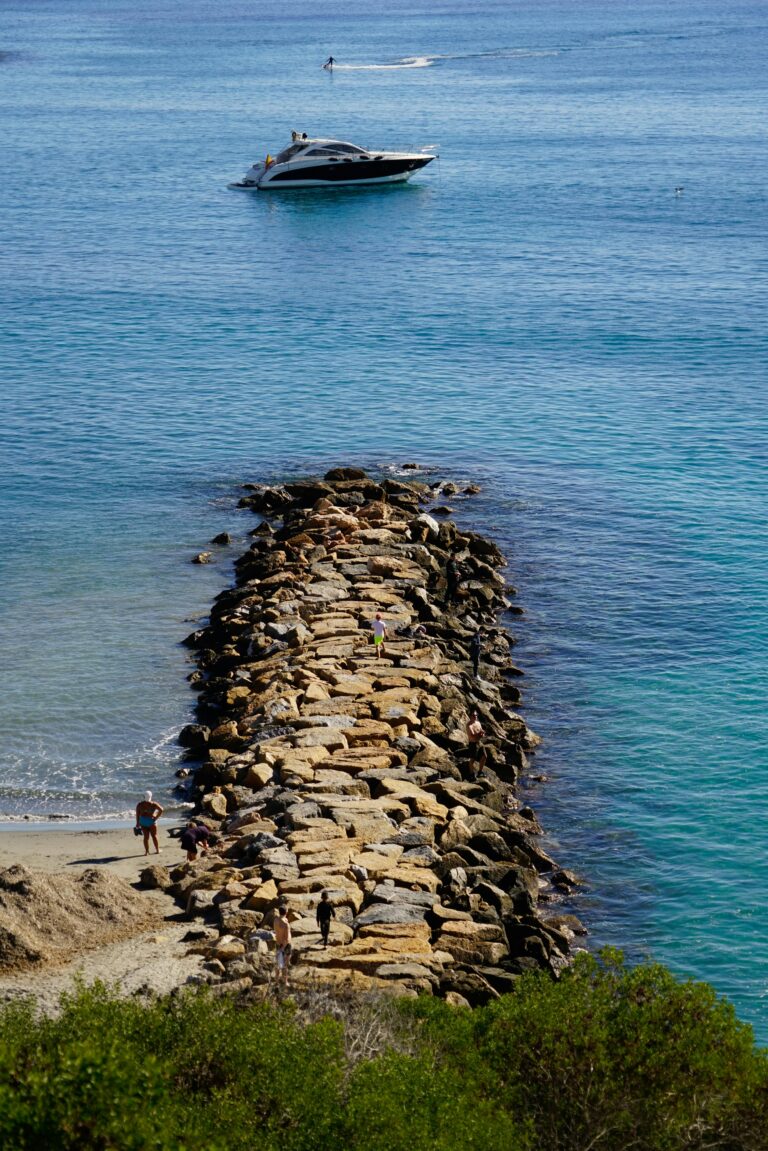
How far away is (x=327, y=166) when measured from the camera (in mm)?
109000

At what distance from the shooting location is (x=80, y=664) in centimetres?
4197

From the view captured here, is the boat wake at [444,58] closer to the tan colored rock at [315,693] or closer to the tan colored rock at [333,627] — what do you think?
the tan colored rock at [333,627]

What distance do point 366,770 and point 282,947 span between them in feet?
29.5

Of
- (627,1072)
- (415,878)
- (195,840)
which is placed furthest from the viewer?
(195,840)

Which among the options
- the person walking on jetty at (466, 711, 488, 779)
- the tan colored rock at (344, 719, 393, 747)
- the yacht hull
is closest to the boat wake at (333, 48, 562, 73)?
the yacht hull

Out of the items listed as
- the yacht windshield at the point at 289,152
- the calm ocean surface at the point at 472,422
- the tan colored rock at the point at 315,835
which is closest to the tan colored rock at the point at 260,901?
the tan colored rock at the point at 315,835

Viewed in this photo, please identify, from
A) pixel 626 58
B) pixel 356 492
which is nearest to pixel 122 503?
pixel 356 492

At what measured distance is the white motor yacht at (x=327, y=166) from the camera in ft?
356

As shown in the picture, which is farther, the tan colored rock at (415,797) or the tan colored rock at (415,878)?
the tan colored rock at (415,797)

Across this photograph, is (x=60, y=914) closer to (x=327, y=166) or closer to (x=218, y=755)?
(x=218, y=755)

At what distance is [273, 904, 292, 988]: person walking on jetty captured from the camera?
950 inches

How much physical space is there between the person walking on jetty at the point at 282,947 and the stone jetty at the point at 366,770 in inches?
13.0

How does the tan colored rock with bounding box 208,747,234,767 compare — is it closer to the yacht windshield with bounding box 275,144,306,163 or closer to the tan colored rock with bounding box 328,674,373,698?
the tan colored rock with bounding box 328,674,373,698

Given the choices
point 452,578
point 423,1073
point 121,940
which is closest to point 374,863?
point 121,940
